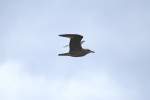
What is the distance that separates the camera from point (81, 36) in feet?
185

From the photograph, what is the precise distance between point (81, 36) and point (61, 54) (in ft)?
12.8

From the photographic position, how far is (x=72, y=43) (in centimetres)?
5703

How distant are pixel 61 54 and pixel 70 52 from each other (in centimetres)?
136

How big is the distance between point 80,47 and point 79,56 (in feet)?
4.75

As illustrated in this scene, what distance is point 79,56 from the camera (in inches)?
2303

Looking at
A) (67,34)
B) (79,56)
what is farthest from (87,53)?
(67,34)

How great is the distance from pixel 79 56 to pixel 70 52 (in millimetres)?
1768

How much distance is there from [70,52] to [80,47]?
159 centimetres

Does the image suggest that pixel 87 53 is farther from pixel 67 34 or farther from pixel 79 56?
pixel 67 34

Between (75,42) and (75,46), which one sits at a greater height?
(75,42)

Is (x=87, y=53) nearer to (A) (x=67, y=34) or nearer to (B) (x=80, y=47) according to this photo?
(B) (x=80, y=47)

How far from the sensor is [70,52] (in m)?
57.4

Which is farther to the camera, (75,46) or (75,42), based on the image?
(75,46)

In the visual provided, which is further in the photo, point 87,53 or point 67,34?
point 87,53
